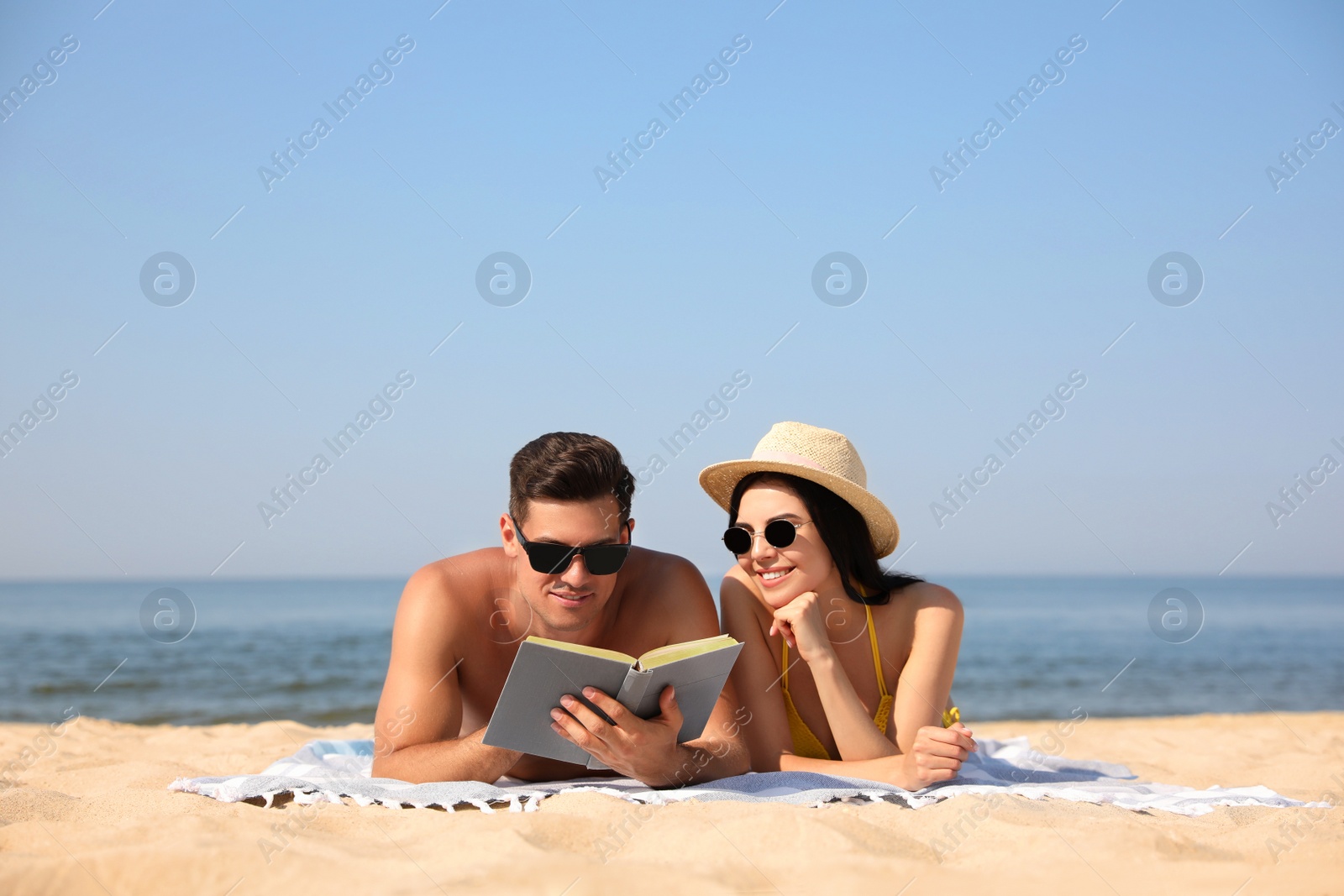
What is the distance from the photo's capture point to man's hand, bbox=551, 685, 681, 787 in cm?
319

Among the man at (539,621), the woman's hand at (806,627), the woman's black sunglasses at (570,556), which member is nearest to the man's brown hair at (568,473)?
the man at (539,621)

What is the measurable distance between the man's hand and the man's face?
0.61 m

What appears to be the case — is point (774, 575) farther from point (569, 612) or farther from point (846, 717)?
point (569, 612)

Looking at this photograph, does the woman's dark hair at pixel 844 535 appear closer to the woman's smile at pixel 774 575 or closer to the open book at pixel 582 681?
the woman's smile at pixel 774 575

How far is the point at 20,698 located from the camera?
12164 mm

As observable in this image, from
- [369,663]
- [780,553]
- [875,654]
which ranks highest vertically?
[780,553]

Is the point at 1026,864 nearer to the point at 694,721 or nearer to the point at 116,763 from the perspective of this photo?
the point at 694,721

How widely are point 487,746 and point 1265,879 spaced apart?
8.37 feet

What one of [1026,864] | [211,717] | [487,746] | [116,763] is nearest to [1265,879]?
[1026,864]

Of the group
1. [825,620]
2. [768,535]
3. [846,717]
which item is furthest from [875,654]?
[768,535]

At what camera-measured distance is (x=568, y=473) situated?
12.3 feet

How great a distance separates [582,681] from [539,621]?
3.11ft

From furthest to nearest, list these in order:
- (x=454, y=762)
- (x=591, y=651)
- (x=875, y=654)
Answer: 1. (x=875, y=654)
2. (x=454, y=762)
3. (x=591, y=651)

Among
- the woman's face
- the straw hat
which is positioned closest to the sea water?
the straw hat
